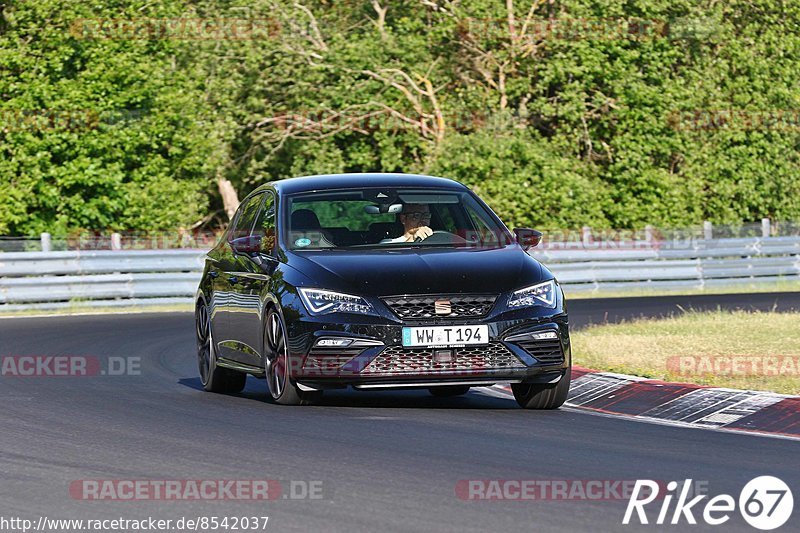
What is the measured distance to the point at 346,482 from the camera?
25.6 ft

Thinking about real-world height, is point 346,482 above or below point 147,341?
above

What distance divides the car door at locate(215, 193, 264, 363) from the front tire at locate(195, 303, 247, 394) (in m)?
0.21

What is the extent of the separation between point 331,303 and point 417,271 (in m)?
0.62

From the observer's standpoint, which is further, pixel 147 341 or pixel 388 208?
pixel 147 341

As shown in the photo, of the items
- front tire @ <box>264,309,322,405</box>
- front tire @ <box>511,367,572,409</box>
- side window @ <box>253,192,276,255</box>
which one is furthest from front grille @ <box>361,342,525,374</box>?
side window @ <box>253,192,276,255</box>

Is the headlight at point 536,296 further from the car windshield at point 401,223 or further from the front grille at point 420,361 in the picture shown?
the car windshield at point 401,223

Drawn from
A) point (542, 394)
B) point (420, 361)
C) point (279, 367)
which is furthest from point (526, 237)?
point (279, 367)

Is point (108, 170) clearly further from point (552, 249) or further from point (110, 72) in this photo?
point (552, 249)

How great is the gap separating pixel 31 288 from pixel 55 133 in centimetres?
737

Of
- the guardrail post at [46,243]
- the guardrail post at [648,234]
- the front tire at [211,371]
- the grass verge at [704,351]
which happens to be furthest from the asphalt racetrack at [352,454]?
the guardrail post at [648,234]

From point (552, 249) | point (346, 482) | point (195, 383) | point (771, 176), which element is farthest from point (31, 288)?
point (771, 176)

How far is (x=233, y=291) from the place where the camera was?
12438 millimetres

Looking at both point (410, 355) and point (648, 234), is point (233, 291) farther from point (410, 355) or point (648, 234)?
point (648, 234)

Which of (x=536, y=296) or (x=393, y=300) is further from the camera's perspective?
(x=536, y=296)
